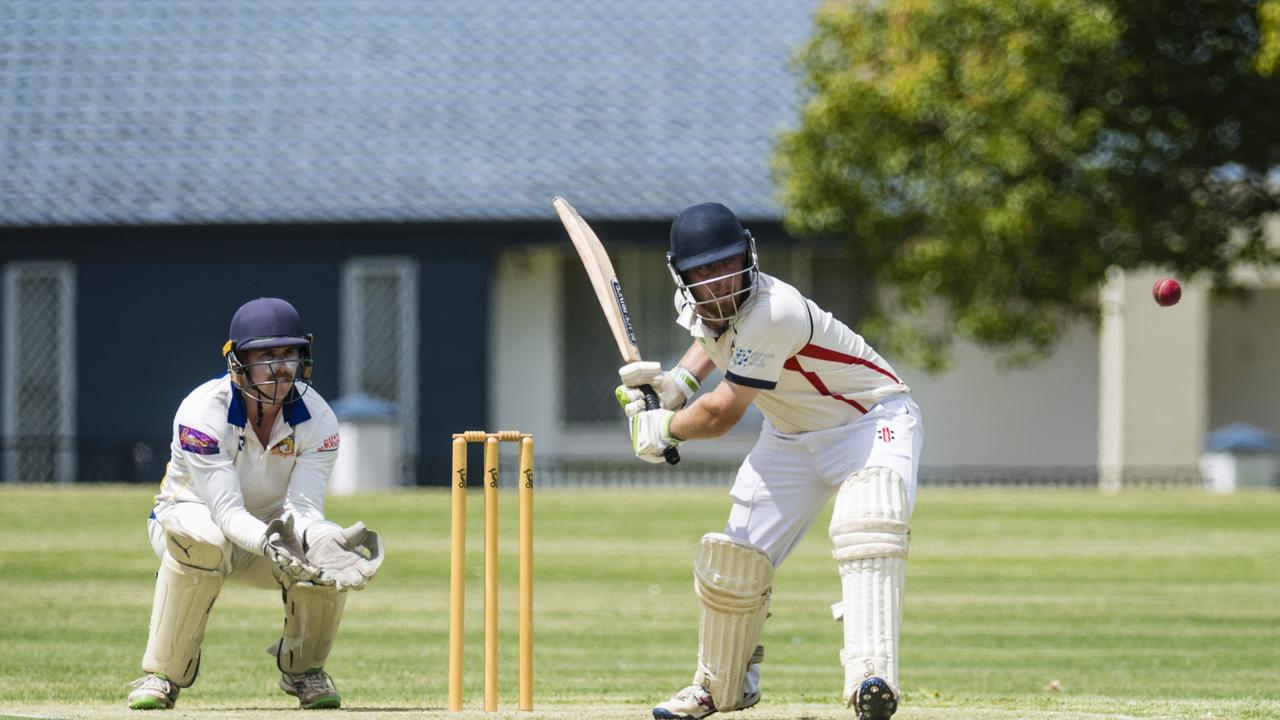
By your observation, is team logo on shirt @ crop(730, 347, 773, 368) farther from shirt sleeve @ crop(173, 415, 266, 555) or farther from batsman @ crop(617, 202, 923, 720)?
shirt sleeve @ crop(173, 415, 266, 555)

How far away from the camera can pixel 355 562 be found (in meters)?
7.27

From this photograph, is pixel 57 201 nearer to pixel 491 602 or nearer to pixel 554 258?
pixel 554 258

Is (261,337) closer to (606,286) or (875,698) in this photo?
(606,286)

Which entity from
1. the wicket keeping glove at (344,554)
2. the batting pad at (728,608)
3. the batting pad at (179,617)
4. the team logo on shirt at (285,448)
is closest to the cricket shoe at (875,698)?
the batting pad at (728,608)

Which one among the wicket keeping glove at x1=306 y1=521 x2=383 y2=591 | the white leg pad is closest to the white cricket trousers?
the wicket keeping glove at x1=306 y1=521 x2=383 y2=591

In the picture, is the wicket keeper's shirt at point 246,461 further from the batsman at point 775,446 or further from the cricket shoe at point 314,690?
the batsman at point 775,446

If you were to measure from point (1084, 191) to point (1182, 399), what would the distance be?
6.18 m

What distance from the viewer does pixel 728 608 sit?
23.7 ft

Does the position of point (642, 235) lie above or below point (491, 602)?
above

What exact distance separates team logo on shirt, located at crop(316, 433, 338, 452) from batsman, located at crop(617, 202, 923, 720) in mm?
1134

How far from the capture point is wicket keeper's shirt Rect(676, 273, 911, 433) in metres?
6.88

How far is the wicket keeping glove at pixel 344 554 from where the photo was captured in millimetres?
7230

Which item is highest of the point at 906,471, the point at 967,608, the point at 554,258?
the point at 554,258

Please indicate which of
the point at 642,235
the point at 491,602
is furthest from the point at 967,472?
the point at 491,602
